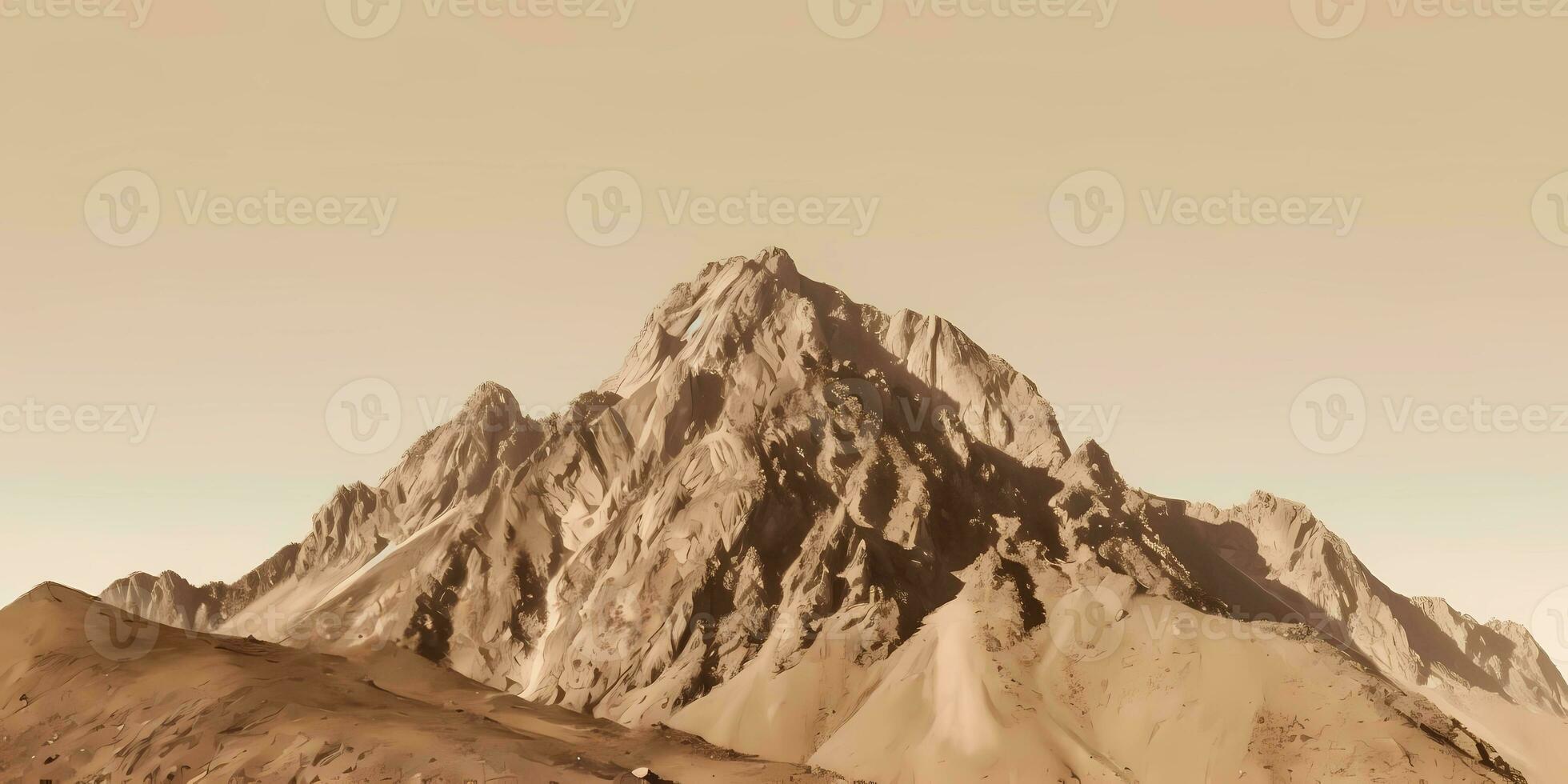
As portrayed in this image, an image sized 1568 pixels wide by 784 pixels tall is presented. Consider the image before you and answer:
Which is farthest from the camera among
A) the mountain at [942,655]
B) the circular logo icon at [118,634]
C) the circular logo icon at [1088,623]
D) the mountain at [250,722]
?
the circular logo icon at [1088,623]

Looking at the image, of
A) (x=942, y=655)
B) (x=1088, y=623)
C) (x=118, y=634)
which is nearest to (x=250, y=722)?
(x=118, y=634)

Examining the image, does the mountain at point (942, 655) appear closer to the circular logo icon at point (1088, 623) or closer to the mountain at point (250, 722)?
the circular logo icon at point (1088, 623)

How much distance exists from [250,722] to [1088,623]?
111613 millimetres

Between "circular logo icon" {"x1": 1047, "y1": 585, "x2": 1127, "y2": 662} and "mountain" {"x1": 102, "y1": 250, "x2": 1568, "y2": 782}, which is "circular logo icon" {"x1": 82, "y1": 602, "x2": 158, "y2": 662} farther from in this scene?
"circular logo icon" {"x1": 1047, "y1": 585, "x2": 1127, "y2": 662}

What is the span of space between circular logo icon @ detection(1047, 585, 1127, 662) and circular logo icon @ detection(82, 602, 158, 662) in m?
107

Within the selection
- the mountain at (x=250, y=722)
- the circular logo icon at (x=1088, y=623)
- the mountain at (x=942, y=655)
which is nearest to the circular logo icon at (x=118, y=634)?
the mountain at (x=250, y=722)

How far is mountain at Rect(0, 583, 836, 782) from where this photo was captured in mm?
63344

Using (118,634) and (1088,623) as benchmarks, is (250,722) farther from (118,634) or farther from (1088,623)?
(1088,623)

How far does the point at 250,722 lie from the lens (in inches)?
2640

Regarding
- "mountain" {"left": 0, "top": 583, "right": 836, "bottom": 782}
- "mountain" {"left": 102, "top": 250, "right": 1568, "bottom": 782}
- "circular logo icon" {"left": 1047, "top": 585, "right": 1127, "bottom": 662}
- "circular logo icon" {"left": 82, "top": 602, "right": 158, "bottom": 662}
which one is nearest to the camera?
"mountain" {"left": 0, "top": 583, "right": 836, "bottom": 782}

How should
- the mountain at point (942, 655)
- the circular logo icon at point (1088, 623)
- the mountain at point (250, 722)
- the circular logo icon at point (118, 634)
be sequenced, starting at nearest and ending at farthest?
the mountain at point (250, 722), the circular logo icon at point (118, 634), the mountain at point (942, 655), the circular logo icon at point (1088, 623)

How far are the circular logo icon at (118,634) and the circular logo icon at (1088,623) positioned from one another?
107 meters

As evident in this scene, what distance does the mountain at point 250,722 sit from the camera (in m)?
63.3

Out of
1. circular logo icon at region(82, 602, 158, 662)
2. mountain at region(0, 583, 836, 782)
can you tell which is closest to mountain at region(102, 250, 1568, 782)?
mountain at region(0, 583, 836, 782)
